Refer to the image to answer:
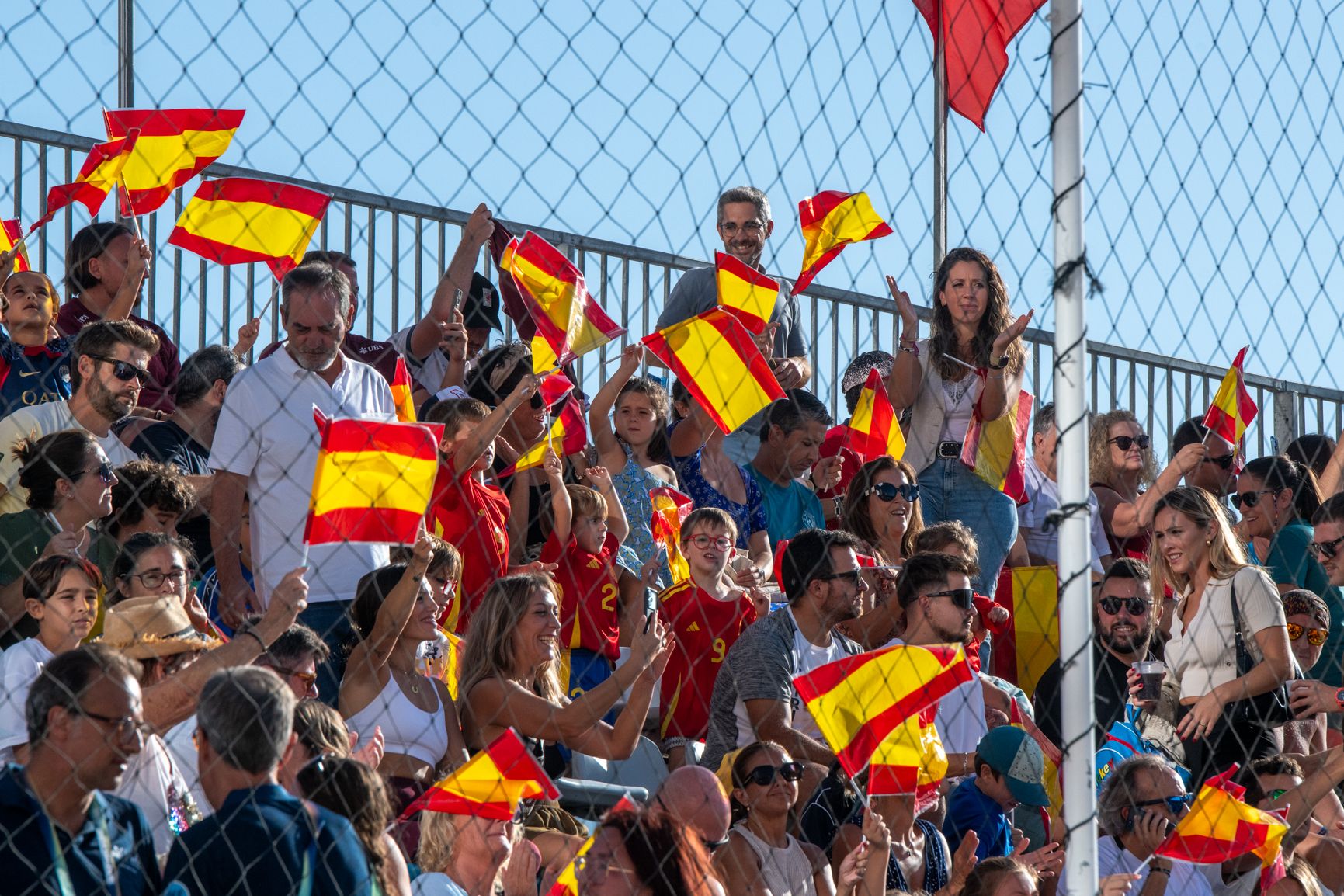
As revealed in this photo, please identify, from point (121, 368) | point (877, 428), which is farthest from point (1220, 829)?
point (121, 368)

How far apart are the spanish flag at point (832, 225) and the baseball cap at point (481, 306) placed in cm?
169

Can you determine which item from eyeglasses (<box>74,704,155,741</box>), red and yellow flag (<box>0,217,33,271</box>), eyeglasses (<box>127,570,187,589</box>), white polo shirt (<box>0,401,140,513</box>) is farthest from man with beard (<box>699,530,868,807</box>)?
red and yellow flag (<box>0,217,33,271</box>)

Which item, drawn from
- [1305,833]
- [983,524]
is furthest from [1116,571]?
[1305,833]

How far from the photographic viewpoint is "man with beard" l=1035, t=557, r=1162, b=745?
22.7ft

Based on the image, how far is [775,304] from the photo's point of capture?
307 inches

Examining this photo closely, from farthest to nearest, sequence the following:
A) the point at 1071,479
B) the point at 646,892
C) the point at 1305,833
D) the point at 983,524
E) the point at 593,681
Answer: the point at 983,524 < the point at 593,681 < the point at 1305,833 < the point at 646,892 < the point at 1071,479

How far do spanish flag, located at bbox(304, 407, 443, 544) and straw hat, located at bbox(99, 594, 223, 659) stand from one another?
73 cm

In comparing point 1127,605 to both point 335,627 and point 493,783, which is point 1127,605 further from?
point 493,783

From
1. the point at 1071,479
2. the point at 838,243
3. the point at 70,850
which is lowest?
the point at 70,850

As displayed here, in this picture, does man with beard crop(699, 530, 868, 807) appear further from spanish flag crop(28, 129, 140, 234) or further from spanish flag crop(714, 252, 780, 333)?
spanish flag crop(28, 129, 140, 234)

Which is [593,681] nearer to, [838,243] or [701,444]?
[701,444]

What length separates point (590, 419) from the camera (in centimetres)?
755

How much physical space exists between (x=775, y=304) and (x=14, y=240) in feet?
9.47

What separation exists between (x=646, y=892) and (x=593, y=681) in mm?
2226
